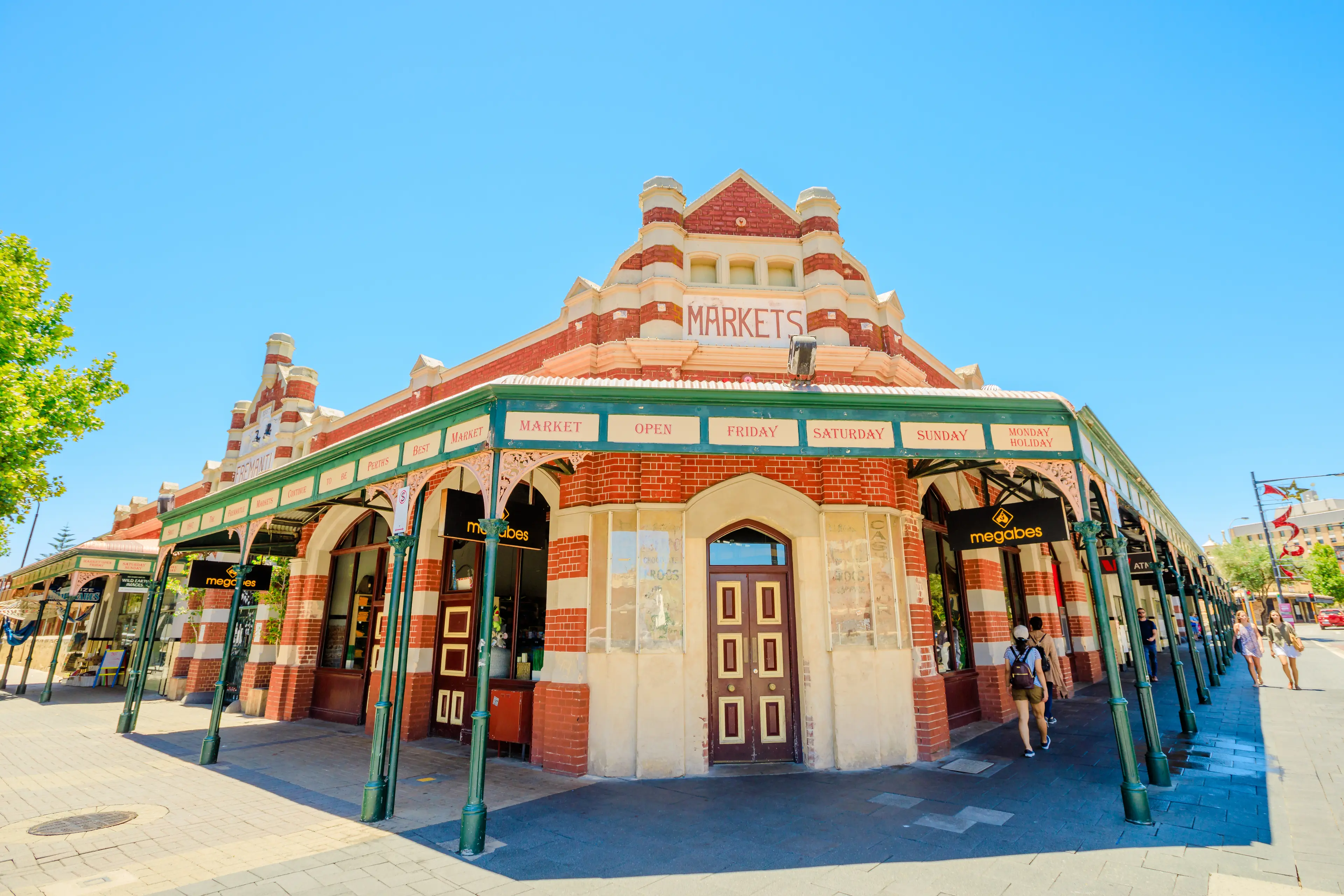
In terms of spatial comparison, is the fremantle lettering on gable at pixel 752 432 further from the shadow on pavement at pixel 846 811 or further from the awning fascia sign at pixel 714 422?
the shadow on pavement at pixel 846 811

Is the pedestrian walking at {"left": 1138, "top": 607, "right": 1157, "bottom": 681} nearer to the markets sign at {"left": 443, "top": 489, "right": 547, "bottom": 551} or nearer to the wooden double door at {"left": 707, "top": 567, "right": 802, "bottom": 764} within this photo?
the wooden double door at {"left": 707, "top": 567, "right": 802, "bottom": 764}

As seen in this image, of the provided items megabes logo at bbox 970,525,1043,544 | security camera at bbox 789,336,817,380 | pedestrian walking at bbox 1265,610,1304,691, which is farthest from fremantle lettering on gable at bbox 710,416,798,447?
pedestrian walking at bbox 1265,610,1304,691

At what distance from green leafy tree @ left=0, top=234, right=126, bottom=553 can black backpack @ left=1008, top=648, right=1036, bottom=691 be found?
19.3 meters

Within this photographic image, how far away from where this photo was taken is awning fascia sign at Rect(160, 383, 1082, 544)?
6.35m

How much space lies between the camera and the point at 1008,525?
880 cm

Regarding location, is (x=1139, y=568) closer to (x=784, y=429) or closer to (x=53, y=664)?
(x=784, y=429)

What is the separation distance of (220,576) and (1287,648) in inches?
951

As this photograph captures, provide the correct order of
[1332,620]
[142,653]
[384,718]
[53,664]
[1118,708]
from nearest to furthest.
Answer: [1118,708] < [384,718] < [142,653] < [53,664] < [1332,620]

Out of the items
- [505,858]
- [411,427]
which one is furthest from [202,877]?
[411,427]

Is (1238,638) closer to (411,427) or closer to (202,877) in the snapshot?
(411,427)

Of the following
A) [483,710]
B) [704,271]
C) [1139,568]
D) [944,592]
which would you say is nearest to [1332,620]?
[1139,568]

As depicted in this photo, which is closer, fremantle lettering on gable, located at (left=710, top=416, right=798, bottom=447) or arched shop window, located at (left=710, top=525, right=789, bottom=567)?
fremantle lettering on gable, located at (left=710, top=416, right=798, bottom=447)

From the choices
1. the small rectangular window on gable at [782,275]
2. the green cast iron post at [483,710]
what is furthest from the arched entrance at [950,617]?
the green cast iron post at [483,710]

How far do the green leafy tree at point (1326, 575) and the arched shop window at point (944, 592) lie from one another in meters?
81.2
